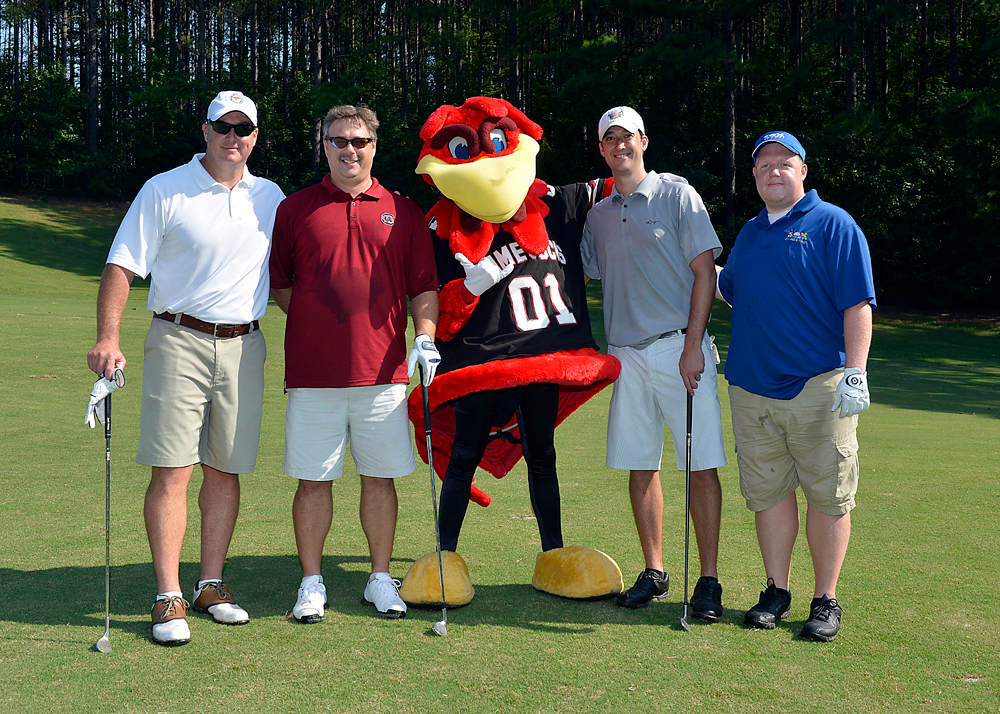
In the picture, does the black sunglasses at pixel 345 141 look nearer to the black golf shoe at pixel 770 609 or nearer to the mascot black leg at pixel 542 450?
the mascot black leg at pixel 542 450

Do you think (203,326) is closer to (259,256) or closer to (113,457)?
(259,256)

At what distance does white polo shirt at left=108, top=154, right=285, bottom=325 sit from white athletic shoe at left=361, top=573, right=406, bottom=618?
3.93 feet

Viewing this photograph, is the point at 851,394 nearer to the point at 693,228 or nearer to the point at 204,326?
the point at 693,228

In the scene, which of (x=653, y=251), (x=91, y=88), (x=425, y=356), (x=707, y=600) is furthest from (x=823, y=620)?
(x=91, y=88)

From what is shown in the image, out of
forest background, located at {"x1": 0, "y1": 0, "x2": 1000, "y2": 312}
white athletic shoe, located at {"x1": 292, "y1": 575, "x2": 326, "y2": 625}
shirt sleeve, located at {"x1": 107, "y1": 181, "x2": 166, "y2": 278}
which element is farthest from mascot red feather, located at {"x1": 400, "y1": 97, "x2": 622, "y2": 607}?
forest background, located at {"x1": 0, "y1": 0, "x2": 1000, "y2": 312}

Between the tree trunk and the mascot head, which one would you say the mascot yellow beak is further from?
the tree trunk

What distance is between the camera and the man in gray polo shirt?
391 centimetres

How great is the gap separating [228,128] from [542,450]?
189 cm

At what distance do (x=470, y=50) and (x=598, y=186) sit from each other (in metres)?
39.6

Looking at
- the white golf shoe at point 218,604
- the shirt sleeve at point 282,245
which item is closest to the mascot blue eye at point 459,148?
the shirt sleeve at point 282,245

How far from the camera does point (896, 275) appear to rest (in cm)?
2259

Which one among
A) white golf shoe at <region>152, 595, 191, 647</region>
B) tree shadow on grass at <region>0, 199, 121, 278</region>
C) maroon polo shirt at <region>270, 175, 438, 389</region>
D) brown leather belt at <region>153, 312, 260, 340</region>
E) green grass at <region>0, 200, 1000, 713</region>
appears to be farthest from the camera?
tree shadow on grass at <region>0, 199, 121, 278</region>

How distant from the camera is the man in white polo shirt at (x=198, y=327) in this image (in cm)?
358

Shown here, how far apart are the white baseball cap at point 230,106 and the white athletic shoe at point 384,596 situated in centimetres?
195
